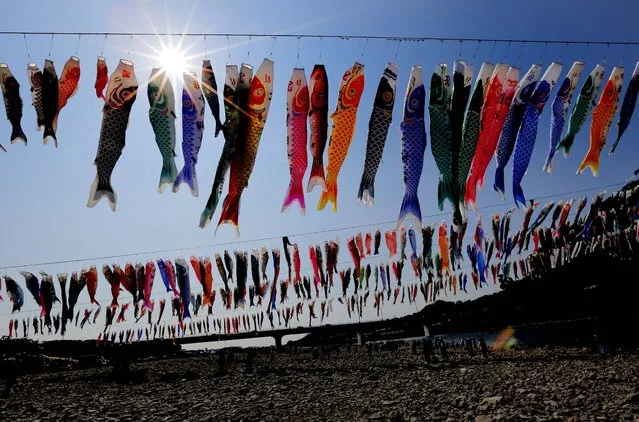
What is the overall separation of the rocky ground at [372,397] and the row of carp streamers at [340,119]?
231 inches

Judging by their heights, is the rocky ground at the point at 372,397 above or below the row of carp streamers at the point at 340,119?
below

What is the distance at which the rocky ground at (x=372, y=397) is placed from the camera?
959 centimetres

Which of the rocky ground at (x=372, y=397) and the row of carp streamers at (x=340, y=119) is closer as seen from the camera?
the row of carp streamers at (x=340, y=119)

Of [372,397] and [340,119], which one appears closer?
[340,119]

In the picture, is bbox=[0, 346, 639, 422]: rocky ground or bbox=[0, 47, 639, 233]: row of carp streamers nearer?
bbox=[0, 47, 639, 233]: row of carp streamers

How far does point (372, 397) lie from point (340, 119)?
1017cm

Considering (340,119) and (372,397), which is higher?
(340,119)

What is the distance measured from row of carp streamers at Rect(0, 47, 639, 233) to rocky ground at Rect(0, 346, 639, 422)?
5880 millimetres

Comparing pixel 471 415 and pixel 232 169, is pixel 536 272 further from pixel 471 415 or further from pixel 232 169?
pixel 232 169

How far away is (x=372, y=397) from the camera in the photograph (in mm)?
12805

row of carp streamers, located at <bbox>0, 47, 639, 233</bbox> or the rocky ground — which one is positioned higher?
row of carp streamers, located at <bbox>0, 47, 639, 233</bbox>

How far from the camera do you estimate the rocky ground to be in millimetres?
9586

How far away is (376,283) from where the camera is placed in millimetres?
23969

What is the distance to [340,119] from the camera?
6.41m
